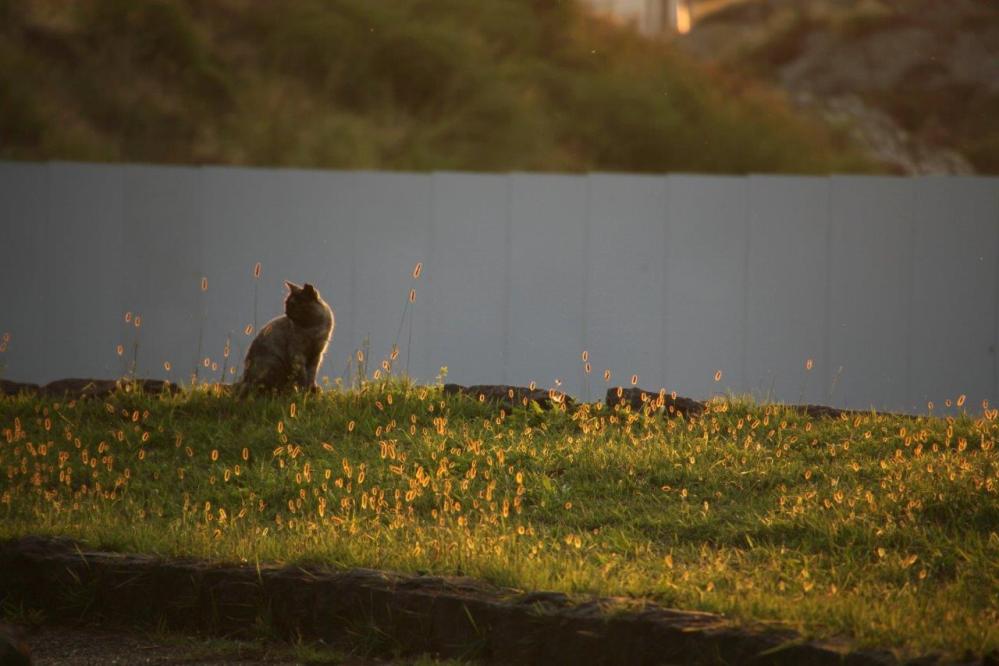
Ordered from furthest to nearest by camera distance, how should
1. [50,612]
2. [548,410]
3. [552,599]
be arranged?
[548,410]
[50,612]
[552,599]

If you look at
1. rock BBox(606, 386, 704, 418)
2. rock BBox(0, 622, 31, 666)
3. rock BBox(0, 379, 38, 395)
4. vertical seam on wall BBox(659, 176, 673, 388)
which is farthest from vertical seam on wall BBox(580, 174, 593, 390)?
rock BBox(0, 622, 31, 666)

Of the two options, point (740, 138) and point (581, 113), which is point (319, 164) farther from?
point (740, 138)

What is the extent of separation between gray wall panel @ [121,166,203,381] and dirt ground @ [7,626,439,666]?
4.95m

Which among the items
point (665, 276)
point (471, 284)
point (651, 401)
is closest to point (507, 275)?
point (471, 284)

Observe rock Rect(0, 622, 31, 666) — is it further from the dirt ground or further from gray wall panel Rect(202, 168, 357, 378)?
gray wall panel Rect(202, 168, 357, 378)

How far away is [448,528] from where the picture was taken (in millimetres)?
4582

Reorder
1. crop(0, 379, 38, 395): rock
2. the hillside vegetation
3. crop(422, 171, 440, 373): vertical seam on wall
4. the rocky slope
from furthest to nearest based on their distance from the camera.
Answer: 1. the rocky slope
2. the hillside vegetation
3. crop(422, 171, 440, 373): vertical seam on wall
4. crop(0, 379, 38, 395): rock

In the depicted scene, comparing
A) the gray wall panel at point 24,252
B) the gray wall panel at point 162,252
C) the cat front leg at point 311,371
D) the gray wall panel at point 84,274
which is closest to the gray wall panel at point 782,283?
the cat front leg at point 311,371

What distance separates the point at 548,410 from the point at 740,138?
42.3 ft

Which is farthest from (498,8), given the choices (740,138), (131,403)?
(131,403)

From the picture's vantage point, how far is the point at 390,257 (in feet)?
29.0

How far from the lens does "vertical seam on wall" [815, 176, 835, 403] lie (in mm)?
8562

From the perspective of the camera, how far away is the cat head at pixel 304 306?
6668 mm

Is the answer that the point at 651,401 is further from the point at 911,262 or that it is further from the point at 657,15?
the point at 657,15
